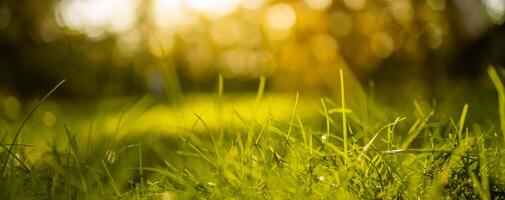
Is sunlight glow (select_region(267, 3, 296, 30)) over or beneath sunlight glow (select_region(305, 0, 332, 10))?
beneath

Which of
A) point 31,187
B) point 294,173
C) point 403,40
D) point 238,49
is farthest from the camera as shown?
point 238,49

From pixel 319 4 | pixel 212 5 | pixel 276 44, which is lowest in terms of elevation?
pixel 276 44

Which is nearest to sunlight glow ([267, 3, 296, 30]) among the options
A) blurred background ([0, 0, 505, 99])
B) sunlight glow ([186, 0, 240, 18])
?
blurred background ([0, 0, 505, 99])

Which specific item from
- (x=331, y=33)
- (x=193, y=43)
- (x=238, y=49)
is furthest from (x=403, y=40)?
(x=238, y=49)

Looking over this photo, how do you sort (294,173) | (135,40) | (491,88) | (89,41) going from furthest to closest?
(135,40)
(89,41)
(491,88)
(294,173)

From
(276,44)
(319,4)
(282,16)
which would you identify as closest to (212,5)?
(319,4)

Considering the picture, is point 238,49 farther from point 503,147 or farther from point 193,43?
point 503,147

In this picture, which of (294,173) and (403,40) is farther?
(403,40)

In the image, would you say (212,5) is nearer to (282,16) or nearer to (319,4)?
(319,4)

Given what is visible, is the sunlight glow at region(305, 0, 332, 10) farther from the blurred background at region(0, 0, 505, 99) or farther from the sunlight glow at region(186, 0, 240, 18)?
the sunlight glow at region(186, 0, 240, 18)
